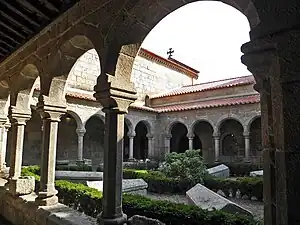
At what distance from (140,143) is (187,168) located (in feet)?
30.3

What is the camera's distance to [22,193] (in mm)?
4840

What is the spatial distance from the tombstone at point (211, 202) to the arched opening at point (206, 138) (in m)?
9.36

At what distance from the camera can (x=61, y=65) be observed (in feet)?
13.2

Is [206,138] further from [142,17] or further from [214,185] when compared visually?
[142,17]

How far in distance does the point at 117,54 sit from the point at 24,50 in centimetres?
281

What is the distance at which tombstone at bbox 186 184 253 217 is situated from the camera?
4703 millimetres

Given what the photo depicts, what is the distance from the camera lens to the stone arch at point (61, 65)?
367 cm

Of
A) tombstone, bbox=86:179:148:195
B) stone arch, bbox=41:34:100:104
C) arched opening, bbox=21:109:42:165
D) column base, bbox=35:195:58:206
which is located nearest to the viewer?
stone arch, bbox=41:34:100:104

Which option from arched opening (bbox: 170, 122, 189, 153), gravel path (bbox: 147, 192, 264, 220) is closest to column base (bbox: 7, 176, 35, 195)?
gravel path (bbox: 147, 192, 264, 220)

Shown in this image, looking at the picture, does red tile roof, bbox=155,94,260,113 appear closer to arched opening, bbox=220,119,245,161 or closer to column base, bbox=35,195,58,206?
arched opening, bbox=220,119,245,161

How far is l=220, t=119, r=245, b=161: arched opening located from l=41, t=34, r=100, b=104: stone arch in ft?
36.4

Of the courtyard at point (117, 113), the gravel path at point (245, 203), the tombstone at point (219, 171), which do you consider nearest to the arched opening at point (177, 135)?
the courtyard at point (117, 113)

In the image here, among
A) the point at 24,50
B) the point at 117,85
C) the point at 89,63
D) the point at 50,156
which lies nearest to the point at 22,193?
the point at 50,156

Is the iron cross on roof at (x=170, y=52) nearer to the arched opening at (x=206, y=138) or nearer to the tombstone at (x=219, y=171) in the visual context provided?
the arched opening at (x=206, y=138)
